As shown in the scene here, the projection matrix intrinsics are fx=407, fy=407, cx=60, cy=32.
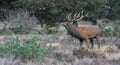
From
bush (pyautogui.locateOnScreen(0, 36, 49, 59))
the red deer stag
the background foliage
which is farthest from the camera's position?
the background foliage

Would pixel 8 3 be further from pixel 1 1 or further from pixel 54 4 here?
pixel 54 4

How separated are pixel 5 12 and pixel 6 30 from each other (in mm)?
4491

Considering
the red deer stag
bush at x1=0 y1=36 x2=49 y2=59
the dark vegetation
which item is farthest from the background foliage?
bush at x1=0 y1=36 x2=49 y2=59

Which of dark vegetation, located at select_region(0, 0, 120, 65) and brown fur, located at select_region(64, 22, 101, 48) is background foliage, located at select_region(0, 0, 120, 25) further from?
brown fur, located at select_region(64, 22, 101, 48)

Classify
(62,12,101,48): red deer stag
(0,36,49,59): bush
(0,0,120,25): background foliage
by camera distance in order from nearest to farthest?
(0,36,49,59): bush, (62,12,101,48): red deer stag, (0,0,120,25): background foliage

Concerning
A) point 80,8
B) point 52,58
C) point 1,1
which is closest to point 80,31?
point 52,58

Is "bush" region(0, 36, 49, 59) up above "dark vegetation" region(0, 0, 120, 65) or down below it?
above

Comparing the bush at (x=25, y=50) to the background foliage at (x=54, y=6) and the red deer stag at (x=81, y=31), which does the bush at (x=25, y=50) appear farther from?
the background foliage at (x=54, y=6)

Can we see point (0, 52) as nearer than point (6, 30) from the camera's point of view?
Yes

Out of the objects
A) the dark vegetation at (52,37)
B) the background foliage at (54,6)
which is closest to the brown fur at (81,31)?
the dark vegetation at (52,37)

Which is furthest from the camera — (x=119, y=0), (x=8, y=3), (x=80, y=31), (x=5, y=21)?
(x=5, y=21)

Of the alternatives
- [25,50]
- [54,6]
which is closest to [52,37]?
[54,6]

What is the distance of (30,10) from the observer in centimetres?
2789

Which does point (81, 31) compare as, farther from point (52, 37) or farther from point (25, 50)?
point (25, 50)
